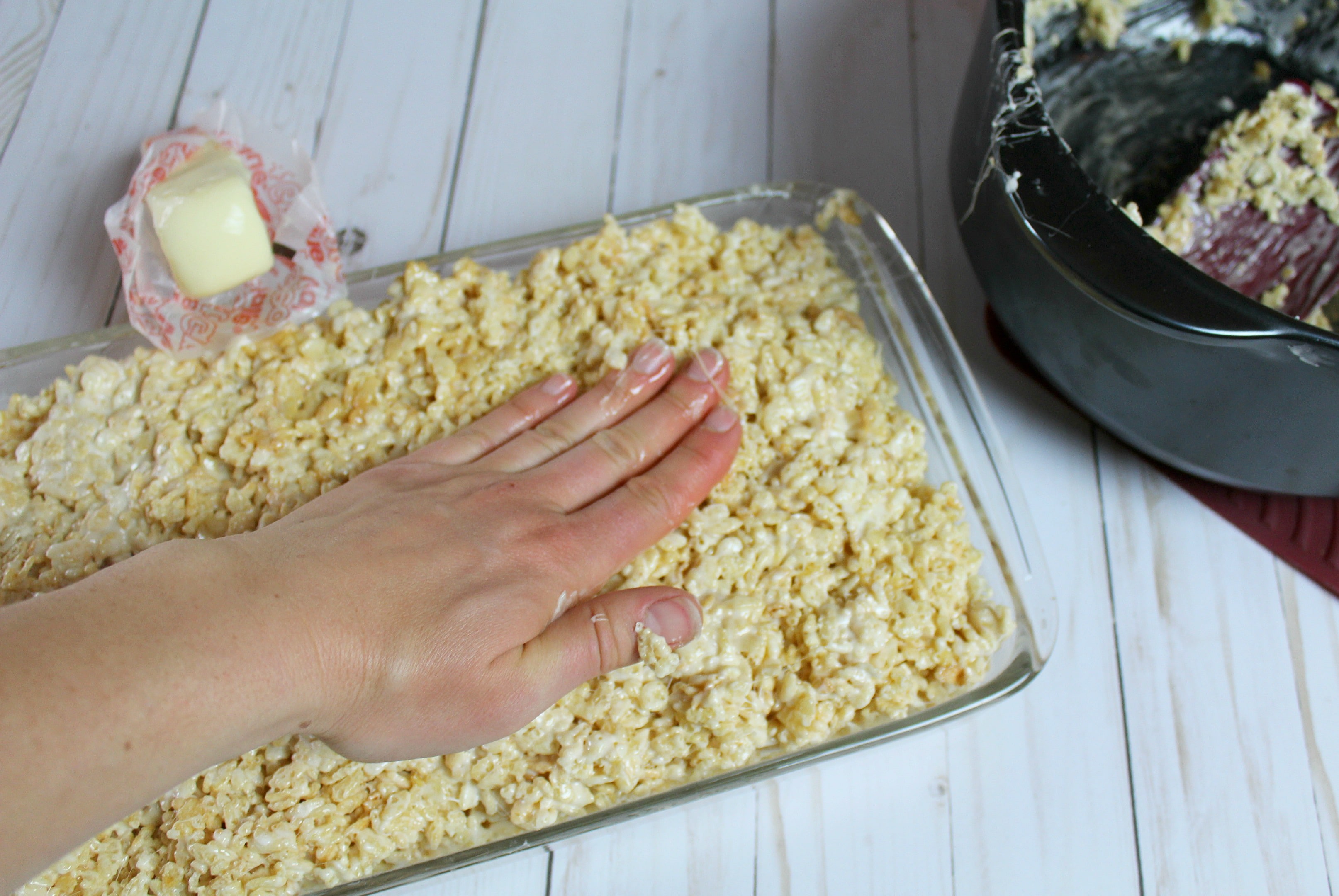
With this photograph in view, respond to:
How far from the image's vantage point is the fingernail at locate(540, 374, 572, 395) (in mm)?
828

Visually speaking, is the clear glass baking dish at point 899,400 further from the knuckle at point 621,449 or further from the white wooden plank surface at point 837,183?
the knuckle at point 621,449

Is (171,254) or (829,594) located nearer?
(829,594)

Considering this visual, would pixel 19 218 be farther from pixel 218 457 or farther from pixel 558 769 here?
pixel 558 769

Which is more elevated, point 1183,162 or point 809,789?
point 1183,162

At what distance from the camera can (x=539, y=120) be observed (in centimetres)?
122

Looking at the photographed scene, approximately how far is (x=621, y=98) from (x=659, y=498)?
0.70 meters

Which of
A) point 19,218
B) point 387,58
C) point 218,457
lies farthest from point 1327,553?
point 19,218

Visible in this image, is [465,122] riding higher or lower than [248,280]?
higher

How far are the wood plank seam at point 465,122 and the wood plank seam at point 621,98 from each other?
183mm

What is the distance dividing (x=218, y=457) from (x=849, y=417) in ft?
1.77

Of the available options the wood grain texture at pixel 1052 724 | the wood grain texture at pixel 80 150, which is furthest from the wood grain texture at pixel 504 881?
the wood grain texture at pixel 80 150

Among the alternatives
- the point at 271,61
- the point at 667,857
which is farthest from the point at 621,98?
the point at 667,857

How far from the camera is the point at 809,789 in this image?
82 cm

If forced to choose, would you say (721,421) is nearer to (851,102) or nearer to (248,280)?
(248,280)
